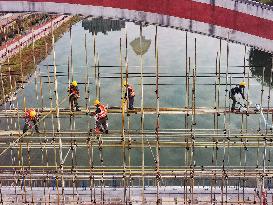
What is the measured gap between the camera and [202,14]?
461 inches

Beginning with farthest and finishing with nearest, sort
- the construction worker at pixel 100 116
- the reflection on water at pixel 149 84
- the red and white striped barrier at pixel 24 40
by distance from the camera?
the red and white striped barrier at pixel 24 40 → the reflection on water at pixel 149 84 → the construction worker at pixel 100 116

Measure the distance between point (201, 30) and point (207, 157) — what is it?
14.7 m

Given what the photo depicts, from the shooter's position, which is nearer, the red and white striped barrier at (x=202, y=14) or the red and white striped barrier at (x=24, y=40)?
the red and white striped barrier at (x=202, y=14)

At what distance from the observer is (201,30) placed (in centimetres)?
1183

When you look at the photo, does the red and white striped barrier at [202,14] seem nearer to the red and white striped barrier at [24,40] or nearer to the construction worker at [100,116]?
the construction worker at [100,116]

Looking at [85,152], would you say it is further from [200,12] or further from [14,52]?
[14,52]

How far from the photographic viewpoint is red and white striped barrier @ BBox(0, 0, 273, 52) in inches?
459

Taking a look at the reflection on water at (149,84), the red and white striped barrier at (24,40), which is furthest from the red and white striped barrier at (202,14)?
the red and white striped barrier at (24,40)

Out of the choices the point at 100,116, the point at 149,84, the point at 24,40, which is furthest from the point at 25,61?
the point at 100,116

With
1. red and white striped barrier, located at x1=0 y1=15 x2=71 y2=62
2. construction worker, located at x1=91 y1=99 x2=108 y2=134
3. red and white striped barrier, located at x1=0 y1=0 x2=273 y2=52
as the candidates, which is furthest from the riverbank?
red and white striped barrier, located at x1=0 y1=0 x2=273 y2=52

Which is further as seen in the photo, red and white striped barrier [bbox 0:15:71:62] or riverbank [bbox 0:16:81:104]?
red and white striped barrier [bbox 0:15:71:62]

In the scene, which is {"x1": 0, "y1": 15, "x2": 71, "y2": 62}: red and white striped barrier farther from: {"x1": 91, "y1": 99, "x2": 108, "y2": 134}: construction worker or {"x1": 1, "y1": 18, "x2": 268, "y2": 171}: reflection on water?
{"x1": 91, "y1": 99, "x2": 108, "y2": 134}: construction worker

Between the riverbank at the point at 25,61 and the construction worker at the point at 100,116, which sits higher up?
the riverbank at the point at 25,61

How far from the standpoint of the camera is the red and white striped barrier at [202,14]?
11.7 m
